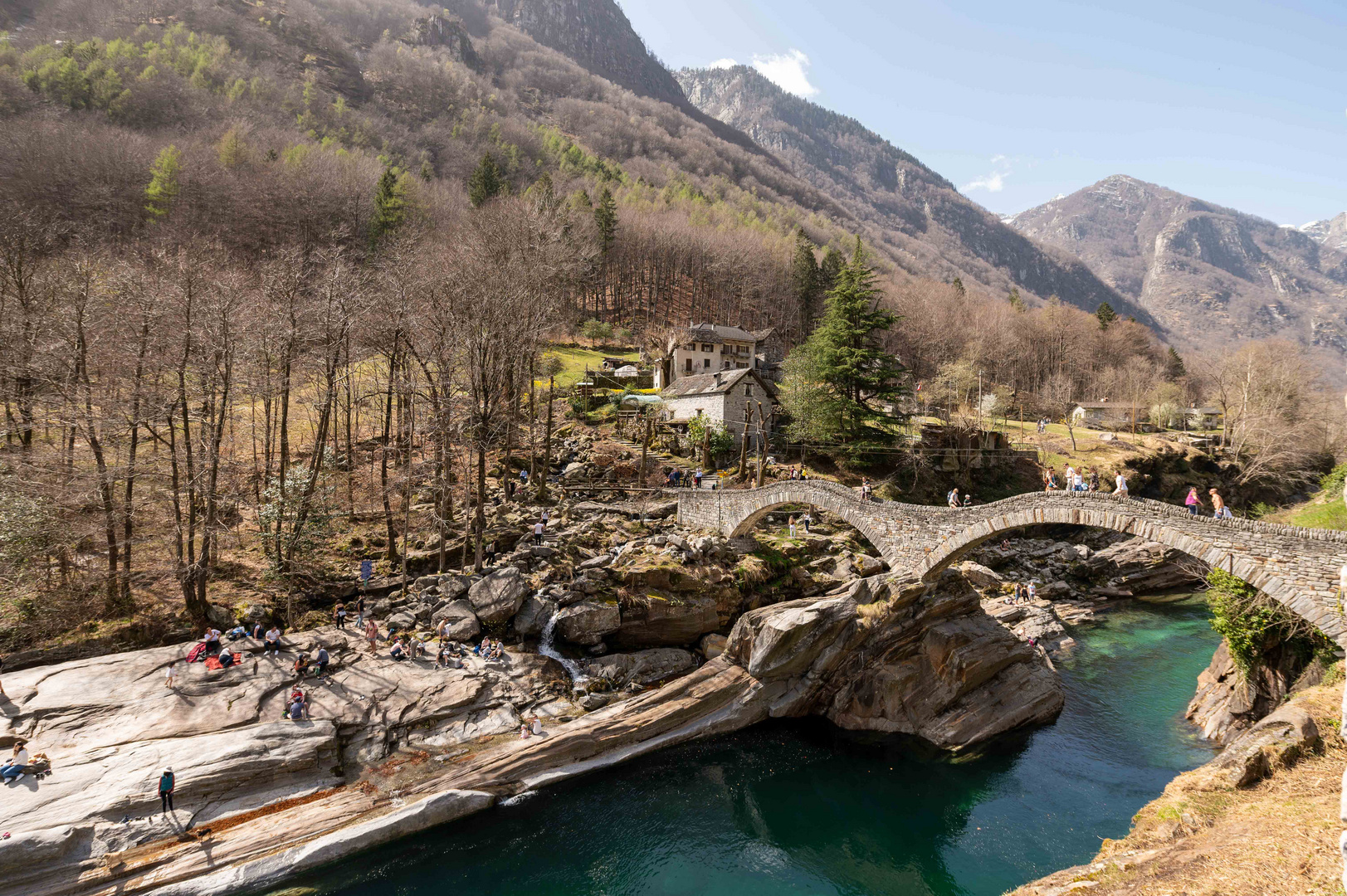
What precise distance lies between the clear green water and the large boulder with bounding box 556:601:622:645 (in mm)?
5676

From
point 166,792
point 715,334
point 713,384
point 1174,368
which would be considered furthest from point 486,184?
point 1174,368

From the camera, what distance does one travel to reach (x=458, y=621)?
2342 centimetres

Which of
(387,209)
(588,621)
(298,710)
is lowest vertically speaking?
(298,710)

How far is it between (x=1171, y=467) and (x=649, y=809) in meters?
57.3

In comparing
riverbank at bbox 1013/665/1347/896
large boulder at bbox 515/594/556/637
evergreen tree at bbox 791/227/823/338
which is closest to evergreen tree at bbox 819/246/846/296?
evergreen tree at bbox 791/227/823/338

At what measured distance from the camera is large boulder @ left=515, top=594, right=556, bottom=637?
79.5 feet

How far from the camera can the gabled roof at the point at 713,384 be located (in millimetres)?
44281

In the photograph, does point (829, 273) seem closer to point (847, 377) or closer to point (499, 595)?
point (847, 377)

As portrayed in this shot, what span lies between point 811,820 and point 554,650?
468 inches

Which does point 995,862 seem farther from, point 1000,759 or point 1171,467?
point 1171,467

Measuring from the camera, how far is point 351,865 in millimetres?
15852

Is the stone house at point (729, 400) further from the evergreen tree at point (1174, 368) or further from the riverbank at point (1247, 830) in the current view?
the evergreen tree at point (1174, 368)

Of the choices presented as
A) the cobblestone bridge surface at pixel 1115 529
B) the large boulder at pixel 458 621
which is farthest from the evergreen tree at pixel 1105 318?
the large boulder at pixel 458 621

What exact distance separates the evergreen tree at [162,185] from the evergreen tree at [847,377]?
59.7 metres
